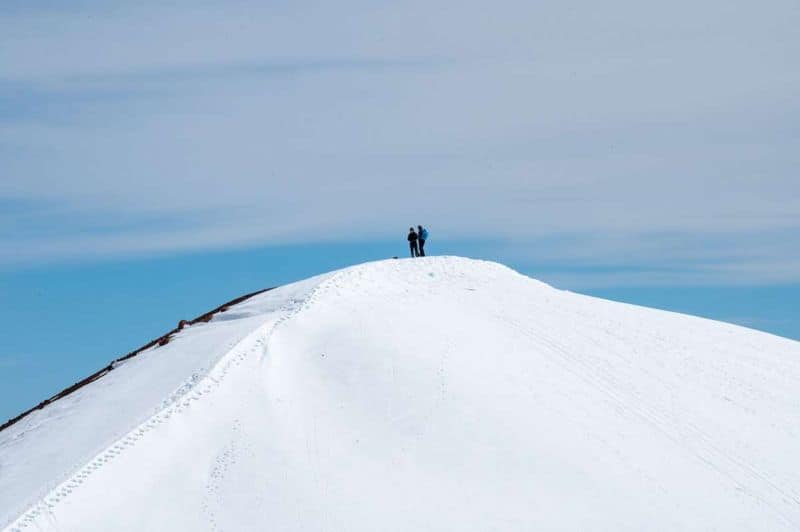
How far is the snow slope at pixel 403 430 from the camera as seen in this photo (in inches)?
1024

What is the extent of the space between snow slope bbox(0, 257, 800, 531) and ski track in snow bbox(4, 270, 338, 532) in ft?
0.19

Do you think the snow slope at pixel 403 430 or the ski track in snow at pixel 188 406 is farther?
the snow slope at pixel 403 430

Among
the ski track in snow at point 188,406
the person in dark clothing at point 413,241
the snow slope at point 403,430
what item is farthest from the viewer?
the person in dark clothing at point 413,241

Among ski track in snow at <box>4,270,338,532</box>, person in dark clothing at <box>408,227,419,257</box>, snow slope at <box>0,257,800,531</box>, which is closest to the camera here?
ski track in snow at <box>4,270,338,532</box>

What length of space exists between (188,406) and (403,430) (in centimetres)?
543

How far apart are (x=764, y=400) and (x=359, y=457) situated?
1565 cm

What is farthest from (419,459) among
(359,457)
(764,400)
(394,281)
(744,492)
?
(764,400)

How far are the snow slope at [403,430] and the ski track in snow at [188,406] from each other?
6 cm

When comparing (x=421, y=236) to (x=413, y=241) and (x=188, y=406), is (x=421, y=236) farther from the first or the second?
(x=188, y=406)

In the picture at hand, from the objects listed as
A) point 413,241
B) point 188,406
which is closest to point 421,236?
point 413,241

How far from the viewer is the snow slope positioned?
26.0 metres

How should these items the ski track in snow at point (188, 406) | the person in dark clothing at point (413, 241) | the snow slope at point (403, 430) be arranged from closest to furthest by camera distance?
the ski track in snow at point (188, 406) → the snow slope at point (403, 430) → the person in dark clothing at point (413, 241)

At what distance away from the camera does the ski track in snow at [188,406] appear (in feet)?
82.6

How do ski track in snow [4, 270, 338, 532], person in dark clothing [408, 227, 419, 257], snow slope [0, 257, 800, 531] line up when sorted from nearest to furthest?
ski track in snow [4, 270, 338, 532] < snow slope [0, 257, 800, 531] < person in dark clothing [408, 227, 419, 257]
